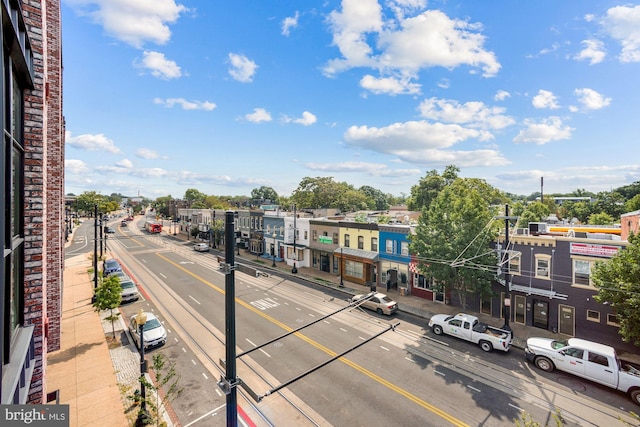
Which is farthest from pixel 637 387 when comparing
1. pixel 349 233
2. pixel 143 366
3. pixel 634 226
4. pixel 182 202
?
pixel 182 202

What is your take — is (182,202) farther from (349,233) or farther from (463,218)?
(463,218)

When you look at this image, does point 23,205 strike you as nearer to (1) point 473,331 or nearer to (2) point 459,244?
(1) point 473,331

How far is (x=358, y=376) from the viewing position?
14531 mm

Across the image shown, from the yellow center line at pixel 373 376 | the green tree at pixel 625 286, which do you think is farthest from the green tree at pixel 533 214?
the yellow center line at pixel 373 376

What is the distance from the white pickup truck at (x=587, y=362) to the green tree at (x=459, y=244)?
499 centimetres

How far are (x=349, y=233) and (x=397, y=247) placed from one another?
6.19 meters

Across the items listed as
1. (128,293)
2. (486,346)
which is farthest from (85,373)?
(486,346)

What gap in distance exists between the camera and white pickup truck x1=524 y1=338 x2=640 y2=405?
13.2m

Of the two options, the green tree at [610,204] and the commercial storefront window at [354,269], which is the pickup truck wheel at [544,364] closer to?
the commercial storefront window at [354,269]

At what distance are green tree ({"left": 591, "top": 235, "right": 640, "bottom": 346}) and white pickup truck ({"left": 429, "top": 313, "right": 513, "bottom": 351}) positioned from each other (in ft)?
17.0

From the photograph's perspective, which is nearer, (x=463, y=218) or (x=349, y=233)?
(x=463, y=218)

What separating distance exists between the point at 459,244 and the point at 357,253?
41.3 ft

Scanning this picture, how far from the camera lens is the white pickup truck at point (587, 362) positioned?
13242 millimetres

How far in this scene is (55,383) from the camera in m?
13.3
